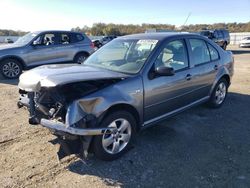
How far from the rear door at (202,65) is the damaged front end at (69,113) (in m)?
1.98

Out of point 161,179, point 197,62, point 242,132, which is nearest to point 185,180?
point 161,179

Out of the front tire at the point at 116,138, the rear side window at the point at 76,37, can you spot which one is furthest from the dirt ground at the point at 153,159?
the rear side window at the point at 76,37

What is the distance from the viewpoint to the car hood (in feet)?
12.3

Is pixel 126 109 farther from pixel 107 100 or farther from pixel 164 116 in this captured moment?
pixel 164 116

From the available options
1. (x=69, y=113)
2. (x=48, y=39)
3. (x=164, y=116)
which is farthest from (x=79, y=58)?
(x=69, y=113)

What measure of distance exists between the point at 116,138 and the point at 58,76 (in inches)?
47.8

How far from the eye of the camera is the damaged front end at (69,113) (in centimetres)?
354

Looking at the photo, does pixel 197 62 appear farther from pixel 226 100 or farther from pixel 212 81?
pixel 226 100

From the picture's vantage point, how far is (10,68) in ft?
34.3

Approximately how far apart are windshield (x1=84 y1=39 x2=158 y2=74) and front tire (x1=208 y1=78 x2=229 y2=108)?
2251 mm

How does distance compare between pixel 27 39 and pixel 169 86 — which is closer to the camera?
pixel 169 86

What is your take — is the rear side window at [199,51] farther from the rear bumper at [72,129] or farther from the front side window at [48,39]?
the front side window at [48,39]

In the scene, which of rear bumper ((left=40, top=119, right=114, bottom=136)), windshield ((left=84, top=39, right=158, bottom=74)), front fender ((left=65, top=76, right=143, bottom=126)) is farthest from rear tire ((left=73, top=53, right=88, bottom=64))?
rear bumper ((left=40, top=119, right=114, bottom=136))

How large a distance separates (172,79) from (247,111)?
2583mm
